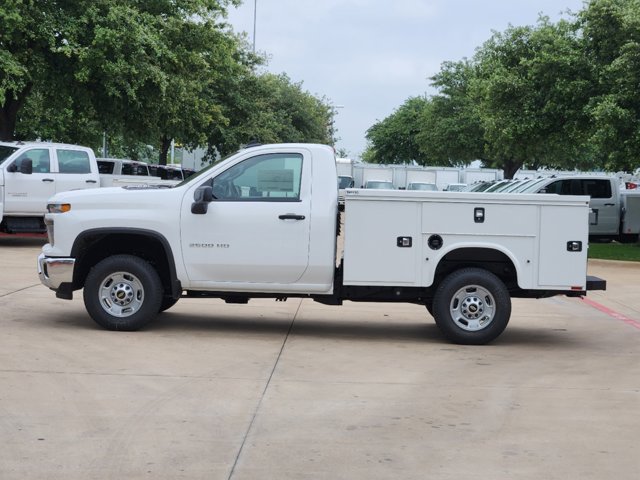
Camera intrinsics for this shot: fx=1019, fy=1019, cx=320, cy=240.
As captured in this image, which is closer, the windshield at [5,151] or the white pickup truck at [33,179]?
the white pickup truck at [33,179]

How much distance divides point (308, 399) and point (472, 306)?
10.8 feet

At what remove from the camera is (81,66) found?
26.0m

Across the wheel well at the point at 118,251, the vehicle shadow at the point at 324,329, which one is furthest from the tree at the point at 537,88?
the wheel well at the point at 118,251

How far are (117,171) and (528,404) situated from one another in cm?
2674

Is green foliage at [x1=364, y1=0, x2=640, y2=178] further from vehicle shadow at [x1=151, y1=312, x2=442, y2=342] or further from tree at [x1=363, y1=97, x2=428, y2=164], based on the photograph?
tree at [x1=363, y1=97, x2=428, y2=164]

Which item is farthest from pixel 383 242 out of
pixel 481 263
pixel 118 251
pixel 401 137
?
pixel 401 137

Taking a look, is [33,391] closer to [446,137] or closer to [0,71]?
[0,71]

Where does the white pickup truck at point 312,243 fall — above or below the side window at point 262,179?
below

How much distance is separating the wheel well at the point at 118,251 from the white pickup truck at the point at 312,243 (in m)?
0.03

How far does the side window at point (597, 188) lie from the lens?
93.0 feet

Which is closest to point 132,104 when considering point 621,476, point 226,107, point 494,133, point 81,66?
point 81,66

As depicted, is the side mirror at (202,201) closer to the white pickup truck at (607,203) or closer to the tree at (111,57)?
the tree at (111,57)

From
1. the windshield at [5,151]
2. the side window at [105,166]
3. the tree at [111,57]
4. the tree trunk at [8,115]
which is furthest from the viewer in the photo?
the side window at [105,166]

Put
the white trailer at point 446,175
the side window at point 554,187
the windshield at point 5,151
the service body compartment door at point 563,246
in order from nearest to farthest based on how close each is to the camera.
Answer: the service body compartment door at point 563,246, the windshield at point 5,151, the side window at point 554,187, the white trailer at point 446,175
